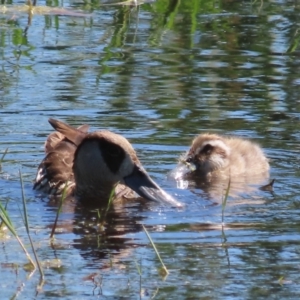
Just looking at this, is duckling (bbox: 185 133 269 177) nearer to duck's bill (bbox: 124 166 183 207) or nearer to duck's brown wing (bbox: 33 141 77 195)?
duck's brown wing (bbox: 33 141 77 195)

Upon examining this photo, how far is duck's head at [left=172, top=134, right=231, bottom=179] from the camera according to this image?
28.5ft

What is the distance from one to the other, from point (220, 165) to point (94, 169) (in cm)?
138

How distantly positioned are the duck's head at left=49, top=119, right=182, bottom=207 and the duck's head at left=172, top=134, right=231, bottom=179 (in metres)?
0.69

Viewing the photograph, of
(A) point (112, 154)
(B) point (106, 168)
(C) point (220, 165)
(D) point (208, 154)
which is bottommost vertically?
(C) point (220, 165)

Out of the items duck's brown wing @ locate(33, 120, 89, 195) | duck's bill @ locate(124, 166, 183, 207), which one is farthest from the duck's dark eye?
→ duck's brown wing @ locate(33, 120, 89, 195)

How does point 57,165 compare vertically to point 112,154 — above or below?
below

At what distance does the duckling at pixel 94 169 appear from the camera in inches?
305

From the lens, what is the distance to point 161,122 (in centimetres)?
931

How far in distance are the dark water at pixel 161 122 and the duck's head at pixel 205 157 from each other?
122mm

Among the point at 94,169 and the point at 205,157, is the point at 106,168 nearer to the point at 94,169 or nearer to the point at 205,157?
the point at 94,169

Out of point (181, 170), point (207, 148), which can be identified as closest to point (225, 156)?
point (207, 148)

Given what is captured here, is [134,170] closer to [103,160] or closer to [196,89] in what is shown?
[103,160]

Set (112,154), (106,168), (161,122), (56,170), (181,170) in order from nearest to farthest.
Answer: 1. (112,154)
2. (106,168)
3. (56,170)
4. (181,170)
5. (161,122)

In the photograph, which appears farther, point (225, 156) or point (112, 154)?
point (225, 156)
